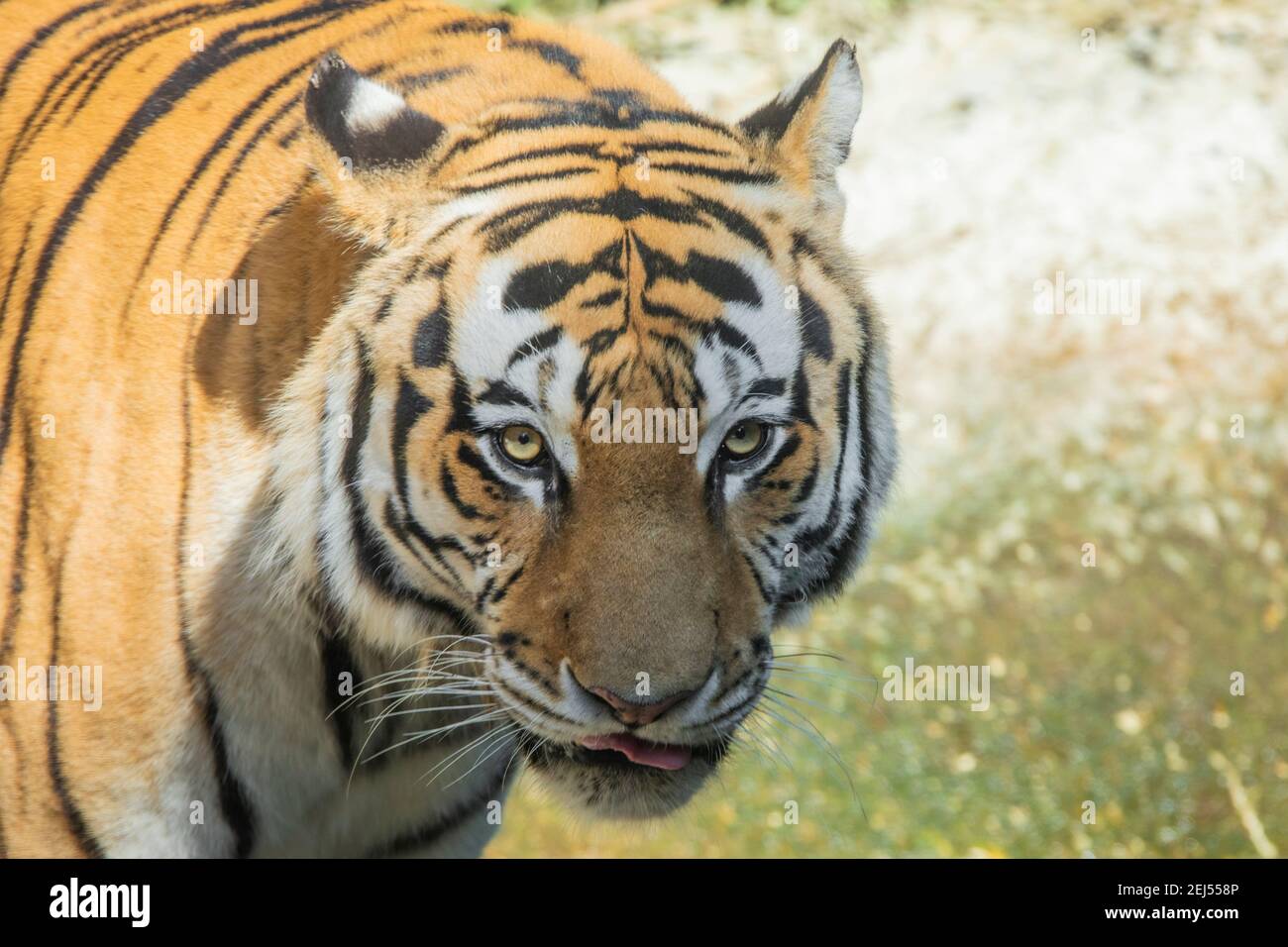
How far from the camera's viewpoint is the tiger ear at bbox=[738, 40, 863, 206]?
219cm

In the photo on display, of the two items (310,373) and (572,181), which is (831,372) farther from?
(310,373)

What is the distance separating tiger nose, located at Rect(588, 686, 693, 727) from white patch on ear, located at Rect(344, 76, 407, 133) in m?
0.78

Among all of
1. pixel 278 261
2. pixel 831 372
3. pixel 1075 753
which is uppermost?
pixel 278 261

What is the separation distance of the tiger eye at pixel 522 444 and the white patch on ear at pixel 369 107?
44 cm

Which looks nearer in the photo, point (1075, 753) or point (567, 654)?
point (567, 654)

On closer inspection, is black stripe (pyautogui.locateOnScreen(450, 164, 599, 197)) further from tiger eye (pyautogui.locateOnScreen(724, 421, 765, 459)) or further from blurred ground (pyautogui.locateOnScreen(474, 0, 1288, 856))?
blurred ground (pyautogui.locateOnScreen(474, 0, 1288, 856))

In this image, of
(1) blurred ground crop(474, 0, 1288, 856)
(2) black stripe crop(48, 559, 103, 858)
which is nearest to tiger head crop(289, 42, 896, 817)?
(2) black stripe crop(48, 559, 103, 858)

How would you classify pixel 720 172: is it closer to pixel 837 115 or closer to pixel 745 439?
pixel 837 115

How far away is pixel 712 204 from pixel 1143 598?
2711 mm

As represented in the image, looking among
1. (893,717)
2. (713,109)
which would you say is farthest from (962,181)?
(893,717)

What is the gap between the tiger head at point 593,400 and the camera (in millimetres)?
1918

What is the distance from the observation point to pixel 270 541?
2119 millimetres

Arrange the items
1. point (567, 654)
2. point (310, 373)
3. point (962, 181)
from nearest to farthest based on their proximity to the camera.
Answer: point (567, 654), point (310, 373), point (962, 181)

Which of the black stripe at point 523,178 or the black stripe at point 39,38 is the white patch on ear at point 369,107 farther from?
the black stripe at point 39,38
